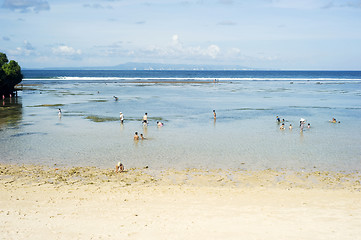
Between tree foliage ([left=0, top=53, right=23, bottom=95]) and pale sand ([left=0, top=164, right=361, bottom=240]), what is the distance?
152ft

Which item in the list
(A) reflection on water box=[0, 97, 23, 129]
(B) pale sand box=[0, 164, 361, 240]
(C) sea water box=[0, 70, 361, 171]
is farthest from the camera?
(A) reflection on water box=[0, 97, 23, 129]

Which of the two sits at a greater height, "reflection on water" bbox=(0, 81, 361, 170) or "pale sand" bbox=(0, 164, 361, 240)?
"reflection on water" bbox=(0, 81, 361, 170)

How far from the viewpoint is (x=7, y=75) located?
63812 mm

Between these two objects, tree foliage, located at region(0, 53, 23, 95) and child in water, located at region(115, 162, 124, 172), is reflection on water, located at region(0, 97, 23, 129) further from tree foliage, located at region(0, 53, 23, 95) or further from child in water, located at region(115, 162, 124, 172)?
child in water, located at region(115, 162, 124, 172)

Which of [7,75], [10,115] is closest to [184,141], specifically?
[10,115]

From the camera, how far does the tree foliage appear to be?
61.9 m

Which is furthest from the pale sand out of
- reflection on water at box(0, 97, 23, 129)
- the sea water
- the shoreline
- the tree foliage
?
the tree foliage

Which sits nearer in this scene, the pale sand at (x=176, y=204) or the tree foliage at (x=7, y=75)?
the pale sand at (x=176, y=204)

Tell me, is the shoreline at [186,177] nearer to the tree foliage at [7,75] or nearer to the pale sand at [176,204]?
the pale sand at [176,204]

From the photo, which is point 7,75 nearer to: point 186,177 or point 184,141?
point 184,141

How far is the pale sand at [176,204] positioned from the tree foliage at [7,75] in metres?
46.3

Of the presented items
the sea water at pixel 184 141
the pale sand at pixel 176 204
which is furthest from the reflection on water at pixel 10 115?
the pale sand at pixel 176 204

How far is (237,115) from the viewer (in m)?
45.3

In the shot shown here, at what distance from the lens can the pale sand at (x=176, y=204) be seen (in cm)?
1256
